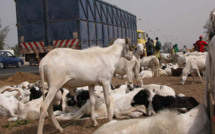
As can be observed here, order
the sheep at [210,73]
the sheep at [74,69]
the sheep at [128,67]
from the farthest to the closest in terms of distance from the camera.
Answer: the sheep at [128,67] < the sheep at [74,69] < the sheep at [210,73]

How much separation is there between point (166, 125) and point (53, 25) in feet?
43.1

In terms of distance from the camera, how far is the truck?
14.9 meters

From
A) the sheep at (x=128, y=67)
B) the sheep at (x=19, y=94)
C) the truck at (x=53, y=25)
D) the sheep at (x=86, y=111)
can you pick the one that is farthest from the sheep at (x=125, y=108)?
the truck at (x=53, y=25)

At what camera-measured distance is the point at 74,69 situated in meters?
5.41

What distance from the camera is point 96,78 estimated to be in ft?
19.0

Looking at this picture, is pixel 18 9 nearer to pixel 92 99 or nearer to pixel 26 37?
pixel 26 37

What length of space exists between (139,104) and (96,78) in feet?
4.53

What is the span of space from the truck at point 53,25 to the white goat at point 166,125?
38.4 feet

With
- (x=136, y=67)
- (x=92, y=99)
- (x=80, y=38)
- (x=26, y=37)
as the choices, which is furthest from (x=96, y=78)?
(x=26, y=37)

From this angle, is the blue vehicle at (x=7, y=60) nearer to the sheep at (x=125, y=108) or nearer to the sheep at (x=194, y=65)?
the sheep at (x=194, y=65)

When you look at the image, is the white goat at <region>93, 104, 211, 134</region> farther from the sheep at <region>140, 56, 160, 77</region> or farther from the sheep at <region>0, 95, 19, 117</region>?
the sheep at <region>140, 56, 160, 77</region>

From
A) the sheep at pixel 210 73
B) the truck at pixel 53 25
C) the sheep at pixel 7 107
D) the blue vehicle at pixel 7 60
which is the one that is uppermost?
the truck at pixel 53 25

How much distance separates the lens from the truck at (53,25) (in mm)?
14867

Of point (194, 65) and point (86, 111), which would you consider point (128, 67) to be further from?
point (86, 111)
